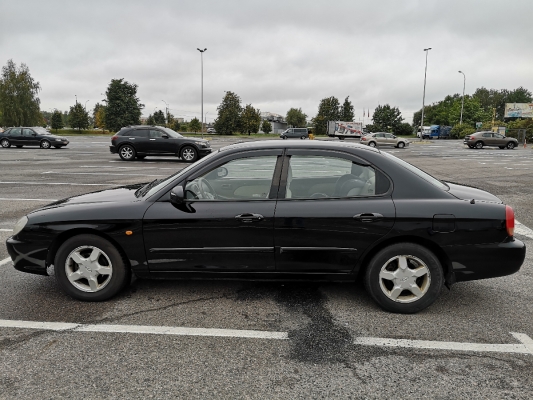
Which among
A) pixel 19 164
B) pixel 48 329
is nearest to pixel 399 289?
pixel 48 329

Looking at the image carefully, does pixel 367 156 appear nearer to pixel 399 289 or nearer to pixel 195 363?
pixel 399 289

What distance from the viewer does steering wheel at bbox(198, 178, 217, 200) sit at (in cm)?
375

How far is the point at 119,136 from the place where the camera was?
1923cm

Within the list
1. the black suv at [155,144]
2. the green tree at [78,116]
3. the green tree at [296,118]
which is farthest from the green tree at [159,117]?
the black suv at [155,144]

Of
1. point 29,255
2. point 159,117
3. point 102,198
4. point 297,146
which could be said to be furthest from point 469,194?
point 159,117

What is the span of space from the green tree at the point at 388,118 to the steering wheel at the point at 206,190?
80682 mm

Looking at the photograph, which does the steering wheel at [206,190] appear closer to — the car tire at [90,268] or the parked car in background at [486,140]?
the car tire at [90,268]

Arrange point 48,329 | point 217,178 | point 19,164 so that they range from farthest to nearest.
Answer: point 19,164, point 217,178, point 48,329

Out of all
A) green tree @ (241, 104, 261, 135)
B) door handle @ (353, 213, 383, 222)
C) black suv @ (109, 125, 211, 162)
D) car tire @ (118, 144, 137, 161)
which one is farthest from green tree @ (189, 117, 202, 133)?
door handle @ (353, 213, 383, 222)

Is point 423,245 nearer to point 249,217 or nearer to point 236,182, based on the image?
point 249,217

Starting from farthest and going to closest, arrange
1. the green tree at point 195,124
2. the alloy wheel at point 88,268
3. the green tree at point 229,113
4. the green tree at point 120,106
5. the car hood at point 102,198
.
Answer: the green tree at point 195,124 < the green tree at point 120,106 < the green tree at point 229,113 < the car hood at point 102,198 < the alloy wheel at point 88,268

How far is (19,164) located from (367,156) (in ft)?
57.3

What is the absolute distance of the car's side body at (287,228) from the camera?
11.5ft

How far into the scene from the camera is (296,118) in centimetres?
10219
